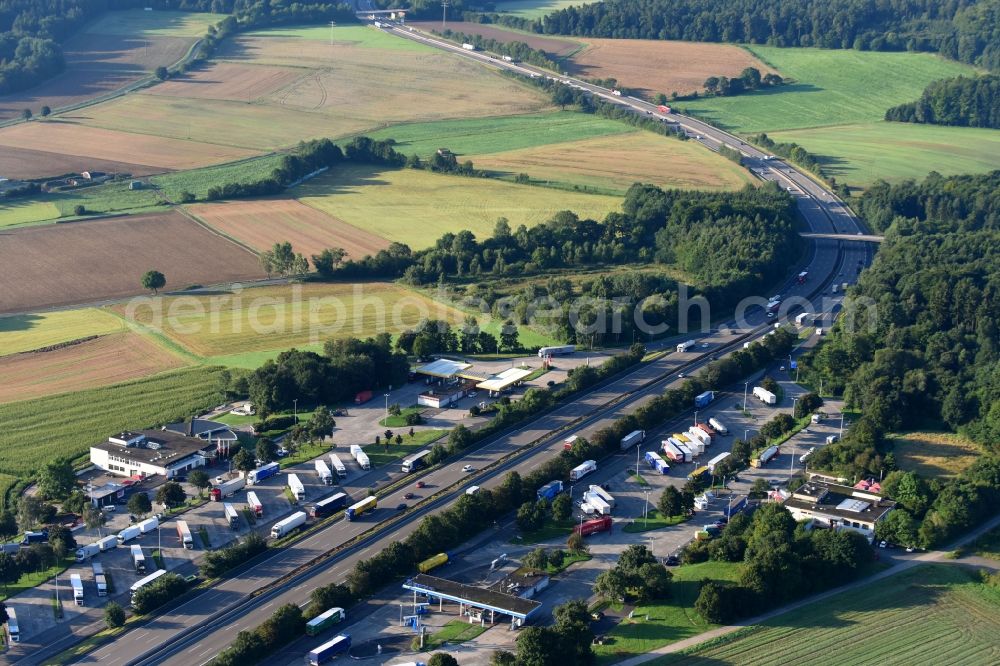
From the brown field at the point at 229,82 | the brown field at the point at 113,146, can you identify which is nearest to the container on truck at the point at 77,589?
the brown field at the point at 113,146

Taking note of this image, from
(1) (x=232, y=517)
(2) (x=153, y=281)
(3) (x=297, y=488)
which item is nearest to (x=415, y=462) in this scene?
(3) (x=297, y=488)

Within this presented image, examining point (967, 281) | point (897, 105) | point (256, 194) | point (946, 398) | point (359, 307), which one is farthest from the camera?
point (897, 105)

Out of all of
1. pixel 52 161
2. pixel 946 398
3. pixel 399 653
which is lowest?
pixel 399 653

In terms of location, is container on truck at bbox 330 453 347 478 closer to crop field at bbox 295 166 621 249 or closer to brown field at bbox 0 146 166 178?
crop field at bbox 295 166 621 249

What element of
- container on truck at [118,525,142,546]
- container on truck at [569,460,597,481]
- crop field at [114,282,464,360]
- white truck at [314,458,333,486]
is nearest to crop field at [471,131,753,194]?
crop field at [114,282,464,360]

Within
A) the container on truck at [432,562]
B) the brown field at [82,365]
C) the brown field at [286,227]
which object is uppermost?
the brown field at [286,227]

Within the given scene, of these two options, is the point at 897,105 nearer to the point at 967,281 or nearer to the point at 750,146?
the point at 750,146

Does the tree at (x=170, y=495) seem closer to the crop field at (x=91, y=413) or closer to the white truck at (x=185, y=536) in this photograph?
the white truck at (x=185, y=536)

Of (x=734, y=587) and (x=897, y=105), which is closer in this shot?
(x=734, y=587)

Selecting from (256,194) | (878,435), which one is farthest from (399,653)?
(256,194)
